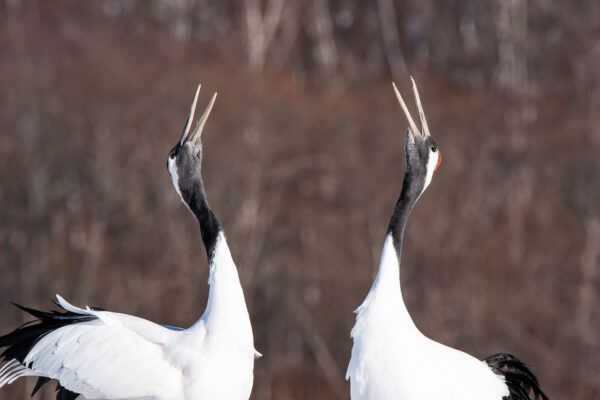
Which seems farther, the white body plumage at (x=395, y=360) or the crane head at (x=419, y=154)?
the crane head at (x=419, y=154)

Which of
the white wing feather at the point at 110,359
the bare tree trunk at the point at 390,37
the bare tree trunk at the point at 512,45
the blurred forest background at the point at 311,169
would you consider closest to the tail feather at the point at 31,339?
the white wing feather at the point at 110,359

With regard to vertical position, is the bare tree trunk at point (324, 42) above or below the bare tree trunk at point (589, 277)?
above

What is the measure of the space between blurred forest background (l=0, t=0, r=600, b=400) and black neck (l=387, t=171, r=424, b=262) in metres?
13.8

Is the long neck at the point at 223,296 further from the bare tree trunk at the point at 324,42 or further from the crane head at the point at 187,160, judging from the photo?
the bare tree trunk at the point at 324,42

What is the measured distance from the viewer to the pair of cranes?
662 cm

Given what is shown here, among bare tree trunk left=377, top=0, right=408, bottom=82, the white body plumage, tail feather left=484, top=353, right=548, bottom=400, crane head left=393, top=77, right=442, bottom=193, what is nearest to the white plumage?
the white body plumage

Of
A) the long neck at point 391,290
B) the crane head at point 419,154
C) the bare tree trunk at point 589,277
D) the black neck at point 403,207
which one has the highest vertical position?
the crane head at point 419,154

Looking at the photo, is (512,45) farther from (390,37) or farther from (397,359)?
(397,359)

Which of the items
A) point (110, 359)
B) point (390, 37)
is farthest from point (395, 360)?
point (390, 37)

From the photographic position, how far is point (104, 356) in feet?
23.0

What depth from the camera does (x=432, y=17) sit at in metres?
34.8

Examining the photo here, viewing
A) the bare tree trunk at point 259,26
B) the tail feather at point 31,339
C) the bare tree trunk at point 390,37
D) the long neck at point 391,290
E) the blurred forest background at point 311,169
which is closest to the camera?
the long neck at point 391,290

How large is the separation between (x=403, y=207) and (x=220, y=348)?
61.0 inches

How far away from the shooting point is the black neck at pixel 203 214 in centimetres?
697
